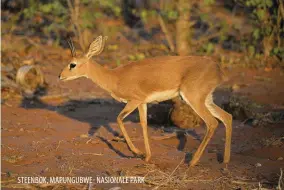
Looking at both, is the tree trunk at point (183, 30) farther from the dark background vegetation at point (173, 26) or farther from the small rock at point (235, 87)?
the small rock at point (235, 87)

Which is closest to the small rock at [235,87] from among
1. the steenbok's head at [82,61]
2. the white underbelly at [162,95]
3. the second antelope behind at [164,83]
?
the second antelope behind at [164,83]

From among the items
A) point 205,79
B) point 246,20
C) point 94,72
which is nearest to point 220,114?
point 205,79

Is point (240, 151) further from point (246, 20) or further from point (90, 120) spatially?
point (246, 20)

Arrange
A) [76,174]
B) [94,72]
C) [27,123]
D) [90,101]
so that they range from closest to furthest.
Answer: [76,174] → [94,72] → [27,123] → [90,101]

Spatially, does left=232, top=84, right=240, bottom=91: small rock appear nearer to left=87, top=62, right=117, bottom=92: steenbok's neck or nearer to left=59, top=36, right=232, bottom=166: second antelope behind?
left=59, top=36, right=232, bottom=166: second antelope behind

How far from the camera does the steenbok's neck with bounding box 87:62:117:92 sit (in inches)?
314

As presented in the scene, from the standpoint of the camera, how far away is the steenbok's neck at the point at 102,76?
26.2 feet

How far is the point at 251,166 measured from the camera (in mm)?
→ 7133

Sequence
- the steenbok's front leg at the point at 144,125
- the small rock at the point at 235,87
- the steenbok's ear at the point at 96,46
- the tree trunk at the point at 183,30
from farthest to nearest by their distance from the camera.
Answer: the tree trunk at the point at 183,30
the small rock at the point at 235,87
the steenbok's ear at the point at 96,46
the steenbok's front leg at the point at 144,125

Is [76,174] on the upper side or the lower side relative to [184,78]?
lower

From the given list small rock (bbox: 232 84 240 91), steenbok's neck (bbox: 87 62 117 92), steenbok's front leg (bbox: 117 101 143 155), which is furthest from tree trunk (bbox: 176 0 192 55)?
steenbok's front leg (bbox: 117 101 143 155)

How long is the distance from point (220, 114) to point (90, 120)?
272 cm

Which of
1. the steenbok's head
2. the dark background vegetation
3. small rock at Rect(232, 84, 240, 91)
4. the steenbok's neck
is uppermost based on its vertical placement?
the steenbok's head

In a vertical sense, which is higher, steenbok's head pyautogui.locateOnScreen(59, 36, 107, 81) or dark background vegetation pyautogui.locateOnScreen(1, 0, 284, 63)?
steenbok's head pyautogui.locateOnScreen(59, 36, 107, 81)
